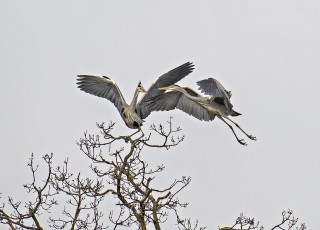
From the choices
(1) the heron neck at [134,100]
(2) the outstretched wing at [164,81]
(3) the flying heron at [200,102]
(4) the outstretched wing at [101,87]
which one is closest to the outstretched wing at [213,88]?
(3) the flying heron at [200,102]

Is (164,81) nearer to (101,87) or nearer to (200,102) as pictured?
(200,102)

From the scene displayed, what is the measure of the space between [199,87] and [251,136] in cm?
145

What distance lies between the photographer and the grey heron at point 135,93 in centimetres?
1643

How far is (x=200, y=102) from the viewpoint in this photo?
55.2 feet

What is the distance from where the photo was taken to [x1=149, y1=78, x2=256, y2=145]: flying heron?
640 inches

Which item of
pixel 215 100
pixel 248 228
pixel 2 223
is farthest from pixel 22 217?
pixel 215 100

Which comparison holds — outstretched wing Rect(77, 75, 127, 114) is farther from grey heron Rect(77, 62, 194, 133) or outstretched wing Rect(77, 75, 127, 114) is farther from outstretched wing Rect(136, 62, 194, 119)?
outstretched wing Rect(136, 62, 194, 119)

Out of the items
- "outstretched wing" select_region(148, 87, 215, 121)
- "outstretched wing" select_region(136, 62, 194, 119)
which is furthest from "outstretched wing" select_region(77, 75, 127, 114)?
"outstretched wing" select_region(148, 87, 215, 121)

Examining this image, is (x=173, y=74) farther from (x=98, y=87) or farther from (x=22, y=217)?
(x=22, y=217)

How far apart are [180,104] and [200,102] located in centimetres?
58

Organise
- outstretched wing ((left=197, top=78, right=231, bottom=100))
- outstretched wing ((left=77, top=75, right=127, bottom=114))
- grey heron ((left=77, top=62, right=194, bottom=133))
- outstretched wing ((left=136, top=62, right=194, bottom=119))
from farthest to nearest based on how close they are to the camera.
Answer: outstretched wing ((left=77, top=75, right=127, bottom=114)) < outstretched wing ((left=136, top=62, right=194, bottom=119)) < grey heron ((left=77, top=62, right=194, bottom=133)) < outstretched wing ((left=197, top=78, right=231, bottom=100))

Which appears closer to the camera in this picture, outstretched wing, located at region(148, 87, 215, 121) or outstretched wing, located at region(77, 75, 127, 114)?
outstretched wing, located at region(148, 87, 215, 121)

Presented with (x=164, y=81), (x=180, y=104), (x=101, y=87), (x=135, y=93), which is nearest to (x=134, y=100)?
(x=135, y=93)

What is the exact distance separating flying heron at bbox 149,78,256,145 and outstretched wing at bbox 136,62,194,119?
11cm
